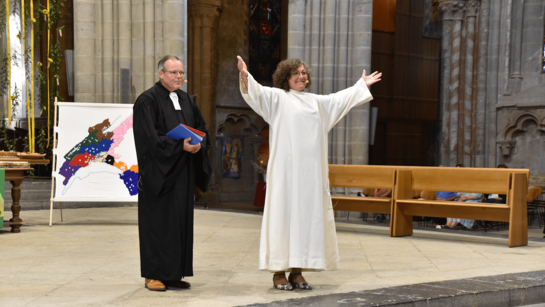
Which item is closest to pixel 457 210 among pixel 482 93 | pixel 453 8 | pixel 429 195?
pixel 429 195

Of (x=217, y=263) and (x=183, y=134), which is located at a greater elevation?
(x=183, y=134)

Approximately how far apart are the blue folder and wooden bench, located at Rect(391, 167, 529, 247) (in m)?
4.03

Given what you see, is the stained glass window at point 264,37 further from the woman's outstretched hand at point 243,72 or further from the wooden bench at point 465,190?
the woman's outstretched hand at point 243,72

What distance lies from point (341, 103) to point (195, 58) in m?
12.5

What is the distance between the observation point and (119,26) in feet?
34.7

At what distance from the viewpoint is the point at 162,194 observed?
4.29 m

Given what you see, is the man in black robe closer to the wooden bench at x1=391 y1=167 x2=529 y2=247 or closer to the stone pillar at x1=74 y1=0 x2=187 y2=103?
the wooden bench at x1=391 y1=167 x2=529 y2=247

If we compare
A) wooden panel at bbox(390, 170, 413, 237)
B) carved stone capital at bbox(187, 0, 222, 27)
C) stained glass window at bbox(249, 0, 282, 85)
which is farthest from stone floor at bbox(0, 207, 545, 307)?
stained glass window at bbox(249, 0, 282, 85)

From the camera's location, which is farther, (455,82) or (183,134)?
(455,82)

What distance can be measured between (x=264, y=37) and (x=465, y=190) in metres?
11.2

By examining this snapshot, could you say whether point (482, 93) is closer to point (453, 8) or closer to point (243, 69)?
point (453, 8)

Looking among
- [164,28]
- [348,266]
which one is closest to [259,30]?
[164,28]

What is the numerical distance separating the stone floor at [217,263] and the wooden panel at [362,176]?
0.63m

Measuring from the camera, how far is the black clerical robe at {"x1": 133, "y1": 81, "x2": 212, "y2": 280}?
4242 millimetres
